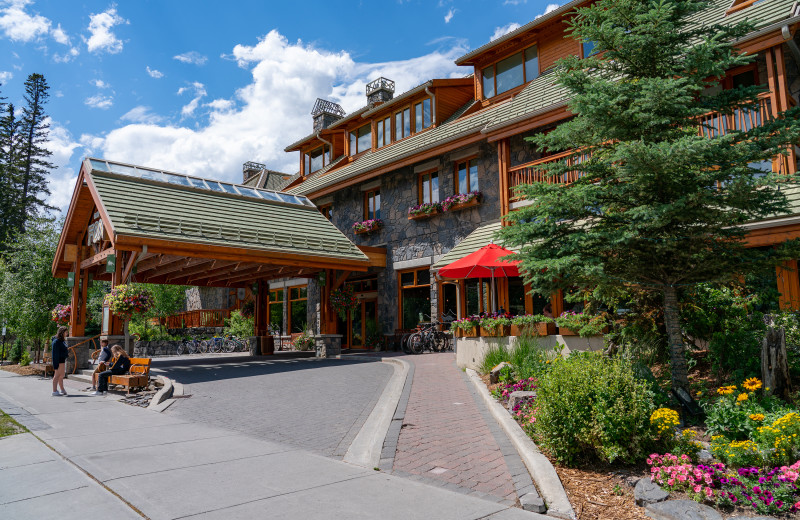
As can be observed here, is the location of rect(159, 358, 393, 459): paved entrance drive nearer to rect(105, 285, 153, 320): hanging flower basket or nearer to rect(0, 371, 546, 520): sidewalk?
rect(0, 371, 546, 520): sidewalk

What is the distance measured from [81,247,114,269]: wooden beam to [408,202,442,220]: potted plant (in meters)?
9.34

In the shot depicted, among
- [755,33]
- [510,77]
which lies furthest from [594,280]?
[510,77]

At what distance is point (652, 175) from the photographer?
578 centimetres

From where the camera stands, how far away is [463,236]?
16859 millimetres

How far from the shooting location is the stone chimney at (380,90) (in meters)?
25.9

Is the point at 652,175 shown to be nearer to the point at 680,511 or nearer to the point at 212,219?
the point at 680,511

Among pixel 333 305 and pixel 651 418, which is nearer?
pixel 651 418

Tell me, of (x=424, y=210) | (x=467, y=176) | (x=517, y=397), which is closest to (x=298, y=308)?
(x=424, y=210)

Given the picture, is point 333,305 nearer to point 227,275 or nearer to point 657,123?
point 227,275

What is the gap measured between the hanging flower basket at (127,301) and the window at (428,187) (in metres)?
9.56

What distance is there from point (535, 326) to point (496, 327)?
0.98 metres

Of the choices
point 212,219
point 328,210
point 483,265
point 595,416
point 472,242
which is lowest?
point 595,416

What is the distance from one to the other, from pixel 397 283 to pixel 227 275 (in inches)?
254

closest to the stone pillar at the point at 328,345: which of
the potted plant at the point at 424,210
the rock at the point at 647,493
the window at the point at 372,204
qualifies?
the potted plant at the point at 424,210
